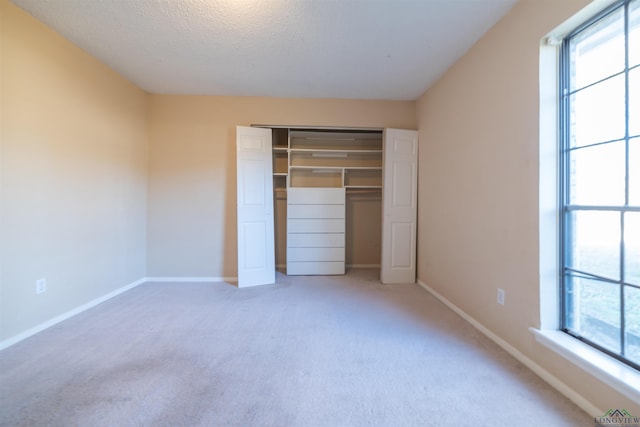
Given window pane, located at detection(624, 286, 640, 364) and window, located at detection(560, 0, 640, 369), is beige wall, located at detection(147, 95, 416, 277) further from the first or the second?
window pane, located at detection(624, 286, 640, 364)

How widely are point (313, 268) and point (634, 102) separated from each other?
317 cm

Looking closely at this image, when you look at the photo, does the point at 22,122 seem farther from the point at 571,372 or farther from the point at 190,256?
the point at 571,372

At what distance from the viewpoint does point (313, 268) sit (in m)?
3.58

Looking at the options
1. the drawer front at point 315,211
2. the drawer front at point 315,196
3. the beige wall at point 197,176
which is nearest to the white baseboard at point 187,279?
the beige wall at point 197,176

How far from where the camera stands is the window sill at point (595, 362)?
1.06 m

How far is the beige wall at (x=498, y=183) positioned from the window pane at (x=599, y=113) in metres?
0.19

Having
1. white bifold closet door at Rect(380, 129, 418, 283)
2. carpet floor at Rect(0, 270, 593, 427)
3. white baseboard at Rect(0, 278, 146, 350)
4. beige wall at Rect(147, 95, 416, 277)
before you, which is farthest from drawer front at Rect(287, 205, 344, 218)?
white baseboard at Rect(0, 278, 146, 350)

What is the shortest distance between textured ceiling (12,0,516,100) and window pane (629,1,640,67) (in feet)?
2.32

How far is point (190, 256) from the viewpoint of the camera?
330 centimetres

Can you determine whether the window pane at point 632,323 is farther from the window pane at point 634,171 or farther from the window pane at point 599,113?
the window pane at point 599,113

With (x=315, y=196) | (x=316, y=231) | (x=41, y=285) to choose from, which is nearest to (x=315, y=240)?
(x=316, y=231)

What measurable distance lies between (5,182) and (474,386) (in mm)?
3322

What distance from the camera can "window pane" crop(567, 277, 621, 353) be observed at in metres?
1.27

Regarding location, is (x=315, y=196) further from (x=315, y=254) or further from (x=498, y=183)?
(x=498, y=183)
